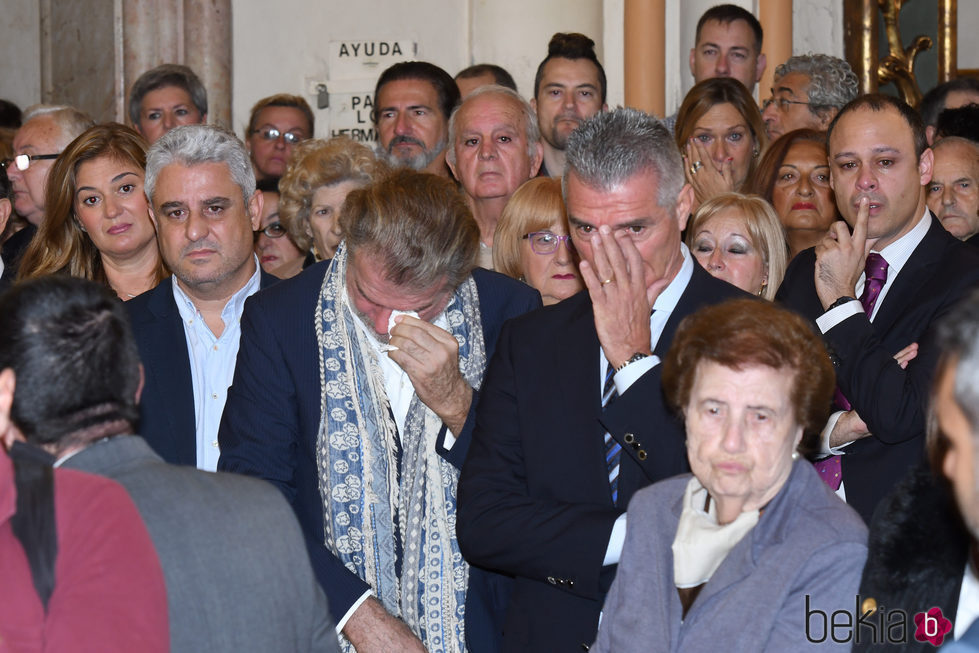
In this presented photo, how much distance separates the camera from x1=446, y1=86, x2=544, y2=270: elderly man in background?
5.43 metres

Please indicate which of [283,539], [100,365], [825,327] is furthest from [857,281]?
[100,365]

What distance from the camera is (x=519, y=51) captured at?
26.0 ft

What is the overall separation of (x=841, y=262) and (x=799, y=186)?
5.44 feet

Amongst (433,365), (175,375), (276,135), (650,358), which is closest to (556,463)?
(650,358)

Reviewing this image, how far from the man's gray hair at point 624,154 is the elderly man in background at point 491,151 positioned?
83.3 inches

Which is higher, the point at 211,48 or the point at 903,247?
the point at 211,48

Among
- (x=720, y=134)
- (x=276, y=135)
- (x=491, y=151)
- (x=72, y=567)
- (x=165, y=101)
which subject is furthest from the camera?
(x=276, y=135)

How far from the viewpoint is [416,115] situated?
6297 mm

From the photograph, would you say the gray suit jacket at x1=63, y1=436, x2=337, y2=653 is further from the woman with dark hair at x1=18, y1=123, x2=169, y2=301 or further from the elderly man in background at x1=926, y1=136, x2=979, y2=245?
the elderly man in background at x1=926, y1=136, x2=979, y2=245

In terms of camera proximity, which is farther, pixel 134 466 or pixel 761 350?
pixel 761 350

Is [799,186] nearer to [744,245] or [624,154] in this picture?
[744,245]

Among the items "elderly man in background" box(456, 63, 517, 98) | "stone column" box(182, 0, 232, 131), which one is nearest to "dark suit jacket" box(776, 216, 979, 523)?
"elderly man in background" box(456, 63, 517, 98)

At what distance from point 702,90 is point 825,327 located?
2621 mm

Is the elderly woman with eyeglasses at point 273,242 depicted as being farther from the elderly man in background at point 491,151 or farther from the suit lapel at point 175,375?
the suit lapel at point 175,375
